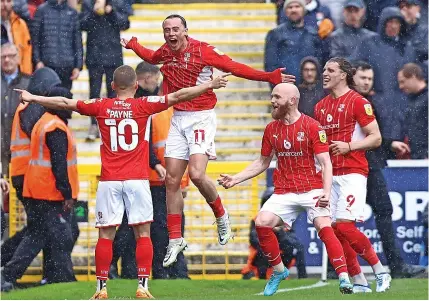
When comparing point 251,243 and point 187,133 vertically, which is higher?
point 187,133

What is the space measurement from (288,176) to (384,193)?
2868 mm

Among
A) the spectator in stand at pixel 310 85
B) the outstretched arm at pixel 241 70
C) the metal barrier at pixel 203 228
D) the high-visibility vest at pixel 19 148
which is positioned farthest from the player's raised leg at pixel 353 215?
the high-visibility vest at pixel 19 148

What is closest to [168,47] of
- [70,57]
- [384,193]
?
[384,193]

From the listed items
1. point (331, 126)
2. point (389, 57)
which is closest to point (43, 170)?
point (331, 126)

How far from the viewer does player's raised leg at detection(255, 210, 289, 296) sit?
1310cm

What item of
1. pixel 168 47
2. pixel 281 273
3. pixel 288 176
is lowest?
pixel 281 273

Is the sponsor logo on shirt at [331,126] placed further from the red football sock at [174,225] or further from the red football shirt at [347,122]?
the red football sock at [174,225]

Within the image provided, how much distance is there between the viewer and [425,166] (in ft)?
54.2

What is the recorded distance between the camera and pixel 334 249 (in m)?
13.0

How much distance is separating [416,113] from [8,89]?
16.6 feet

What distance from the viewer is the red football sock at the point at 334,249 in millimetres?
12914

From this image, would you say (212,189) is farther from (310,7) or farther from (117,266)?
(310,7)

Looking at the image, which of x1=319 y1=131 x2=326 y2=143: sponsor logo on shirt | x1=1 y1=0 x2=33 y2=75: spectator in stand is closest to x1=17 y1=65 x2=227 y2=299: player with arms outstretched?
x1=319 y1=131 x2=326 y2=143: sponsor logo on shirt

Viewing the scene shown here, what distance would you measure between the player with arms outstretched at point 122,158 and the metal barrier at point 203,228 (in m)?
3.55
